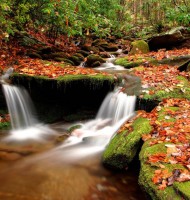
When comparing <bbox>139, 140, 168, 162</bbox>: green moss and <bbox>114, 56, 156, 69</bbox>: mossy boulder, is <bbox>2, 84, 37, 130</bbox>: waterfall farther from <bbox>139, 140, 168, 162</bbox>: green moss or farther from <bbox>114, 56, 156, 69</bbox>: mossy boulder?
<bbox>114, 56, 156, 69</bbox>: mossy boulder

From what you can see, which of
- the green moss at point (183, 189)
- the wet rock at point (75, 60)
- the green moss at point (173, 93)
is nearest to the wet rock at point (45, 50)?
the wet rock at point (75, 60)

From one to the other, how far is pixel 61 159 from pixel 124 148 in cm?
163

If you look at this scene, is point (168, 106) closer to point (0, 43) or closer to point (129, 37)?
point (0, 43)

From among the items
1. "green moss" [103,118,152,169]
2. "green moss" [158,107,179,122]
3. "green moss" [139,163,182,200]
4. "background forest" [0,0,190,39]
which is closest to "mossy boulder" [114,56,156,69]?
"background forest" [0,0,190,39]

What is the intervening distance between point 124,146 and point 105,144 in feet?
4.61

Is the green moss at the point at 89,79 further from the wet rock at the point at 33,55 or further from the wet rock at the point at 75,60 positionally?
the wet rock at the point at 75,60

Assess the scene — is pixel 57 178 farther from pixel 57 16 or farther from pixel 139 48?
pixel 139 48

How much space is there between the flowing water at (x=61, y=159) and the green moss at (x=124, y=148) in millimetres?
213

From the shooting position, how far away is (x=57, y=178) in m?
4.73

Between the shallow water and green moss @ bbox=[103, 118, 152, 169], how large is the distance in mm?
194

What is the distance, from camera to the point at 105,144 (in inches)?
239

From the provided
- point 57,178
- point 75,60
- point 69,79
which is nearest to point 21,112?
point 69,79

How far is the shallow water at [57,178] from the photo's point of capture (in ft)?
13.8

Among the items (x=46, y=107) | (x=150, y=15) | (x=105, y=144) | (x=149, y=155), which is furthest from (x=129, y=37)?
(x=149, y=155)
